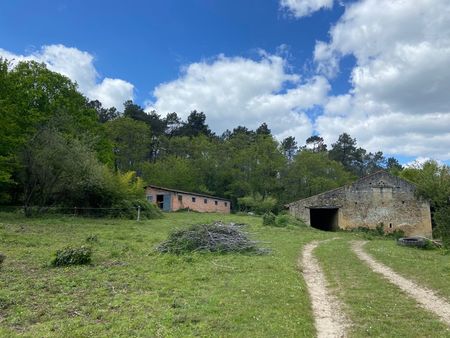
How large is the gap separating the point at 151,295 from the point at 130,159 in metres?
58.2

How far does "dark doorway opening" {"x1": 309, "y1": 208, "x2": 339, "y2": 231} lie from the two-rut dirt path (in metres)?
24.5

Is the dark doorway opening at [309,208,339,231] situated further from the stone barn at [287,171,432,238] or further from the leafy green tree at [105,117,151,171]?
the leafy green tree at [105,117,151,171]

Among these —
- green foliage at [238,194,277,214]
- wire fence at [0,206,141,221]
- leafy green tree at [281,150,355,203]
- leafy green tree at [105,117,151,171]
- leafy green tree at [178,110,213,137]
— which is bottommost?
wire fence at [0,206,141,221]

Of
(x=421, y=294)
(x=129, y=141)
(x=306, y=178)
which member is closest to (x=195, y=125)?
(x=129, y=141)

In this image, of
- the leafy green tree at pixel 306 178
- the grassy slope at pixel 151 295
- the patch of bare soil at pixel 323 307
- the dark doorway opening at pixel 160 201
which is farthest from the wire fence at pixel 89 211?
the leafy green tree at pixel 306 178

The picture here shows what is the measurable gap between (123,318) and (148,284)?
9.07 feet

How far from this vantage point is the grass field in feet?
21.7

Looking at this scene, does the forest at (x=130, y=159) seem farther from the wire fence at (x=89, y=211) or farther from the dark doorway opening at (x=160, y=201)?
the dark doorway opening at (x=160, y=201)

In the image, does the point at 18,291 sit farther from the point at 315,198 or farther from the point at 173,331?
the point at 315,198

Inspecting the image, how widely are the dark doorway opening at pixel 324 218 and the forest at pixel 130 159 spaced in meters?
8.41

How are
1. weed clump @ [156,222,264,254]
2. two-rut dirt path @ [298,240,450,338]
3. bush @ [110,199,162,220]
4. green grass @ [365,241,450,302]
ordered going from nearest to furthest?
two-rut dirt path @ [298,240,450,338], green grass @ [365,241,450,302], weed clump @ [156,222,264,254], bush @ [110,199,162,220]

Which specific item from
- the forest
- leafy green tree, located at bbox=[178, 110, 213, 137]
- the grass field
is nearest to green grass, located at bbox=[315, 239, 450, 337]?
the grass field

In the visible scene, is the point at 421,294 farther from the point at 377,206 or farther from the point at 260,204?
the point at 260,204

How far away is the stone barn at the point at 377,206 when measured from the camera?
119 ft
